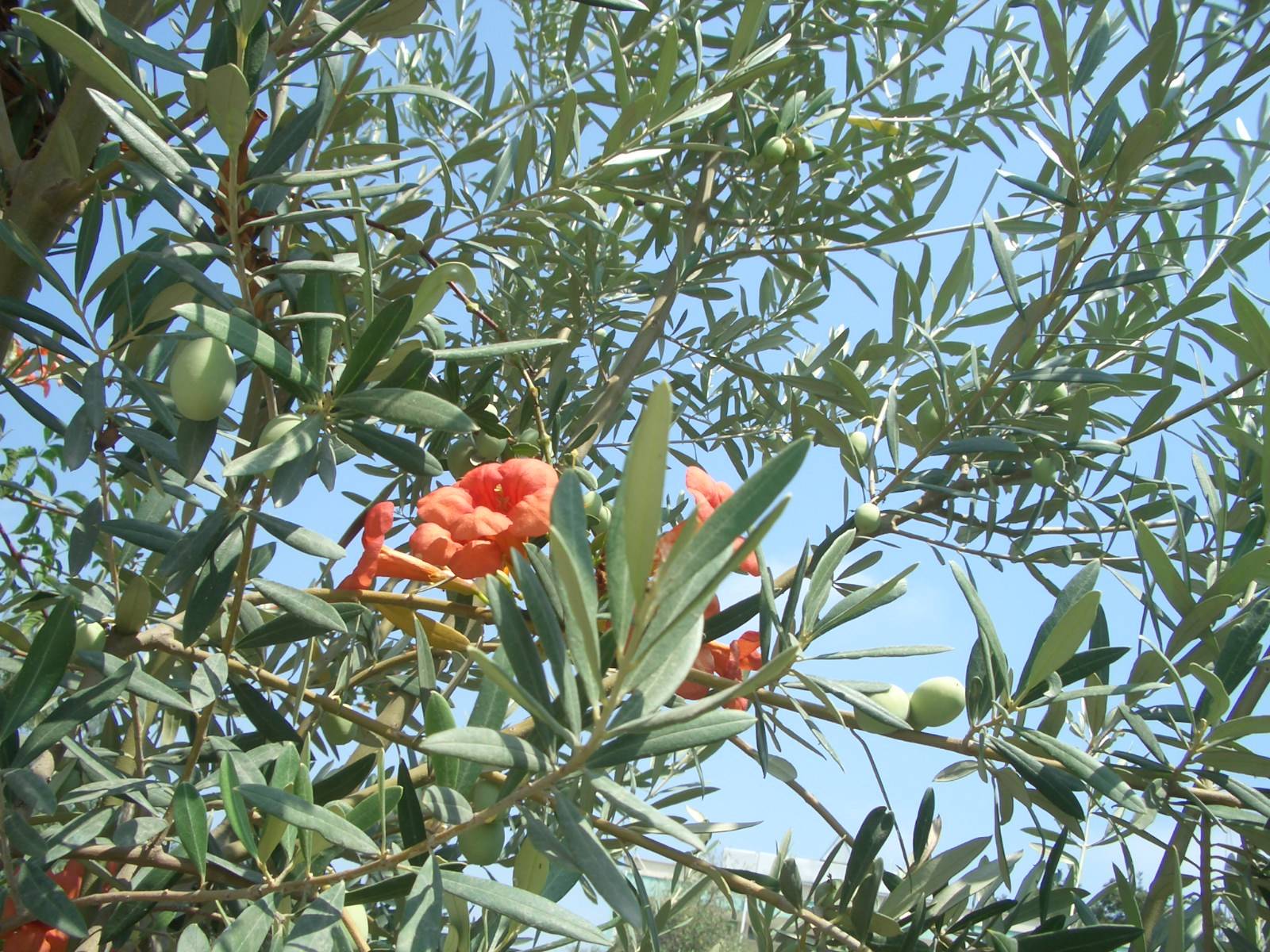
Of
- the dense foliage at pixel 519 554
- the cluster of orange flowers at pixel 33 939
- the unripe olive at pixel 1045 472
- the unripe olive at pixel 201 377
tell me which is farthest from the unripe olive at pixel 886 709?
the cluster of orange flowers at pixel 33 939

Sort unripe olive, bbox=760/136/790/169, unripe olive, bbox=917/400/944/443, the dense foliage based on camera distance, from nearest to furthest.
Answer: the dense foliage → unripe olive, bbox=917/400/944/443 → unripe olive, bbox=760/136/790/169

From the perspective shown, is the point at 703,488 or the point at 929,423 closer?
the point at 703,488

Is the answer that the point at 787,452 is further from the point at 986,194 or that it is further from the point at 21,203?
the point at 986,194

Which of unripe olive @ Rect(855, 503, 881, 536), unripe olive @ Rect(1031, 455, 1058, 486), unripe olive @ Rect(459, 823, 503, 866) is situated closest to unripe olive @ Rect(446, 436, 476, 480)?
unripe olive @ Rect(855, 503, 881, 536)

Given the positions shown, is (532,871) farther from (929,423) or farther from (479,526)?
(929,423)

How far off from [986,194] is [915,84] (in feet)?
1.52

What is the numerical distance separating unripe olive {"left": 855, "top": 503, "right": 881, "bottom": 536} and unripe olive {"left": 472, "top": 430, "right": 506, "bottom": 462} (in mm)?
499

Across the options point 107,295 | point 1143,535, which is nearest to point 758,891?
point 1143,535

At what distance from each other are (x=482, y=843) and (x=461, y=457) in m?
0.68

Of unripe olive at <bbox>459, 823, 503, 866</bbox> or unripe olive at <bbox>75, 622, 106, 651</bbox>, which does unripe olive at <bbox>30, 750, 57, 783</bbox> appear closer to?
unripe olive at <bbox>75, 622, 106, 651</bbox>

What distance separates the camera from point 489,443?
140 centimetres

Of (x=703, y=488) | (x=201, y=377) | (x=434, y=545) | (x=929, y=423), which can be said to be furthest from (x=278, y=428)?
(x=929, y=423)

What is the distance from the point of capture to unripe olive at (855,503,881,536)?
3.93ft

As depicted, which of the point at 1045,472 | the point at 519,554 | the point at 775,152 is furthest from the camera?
the point at 775,152
